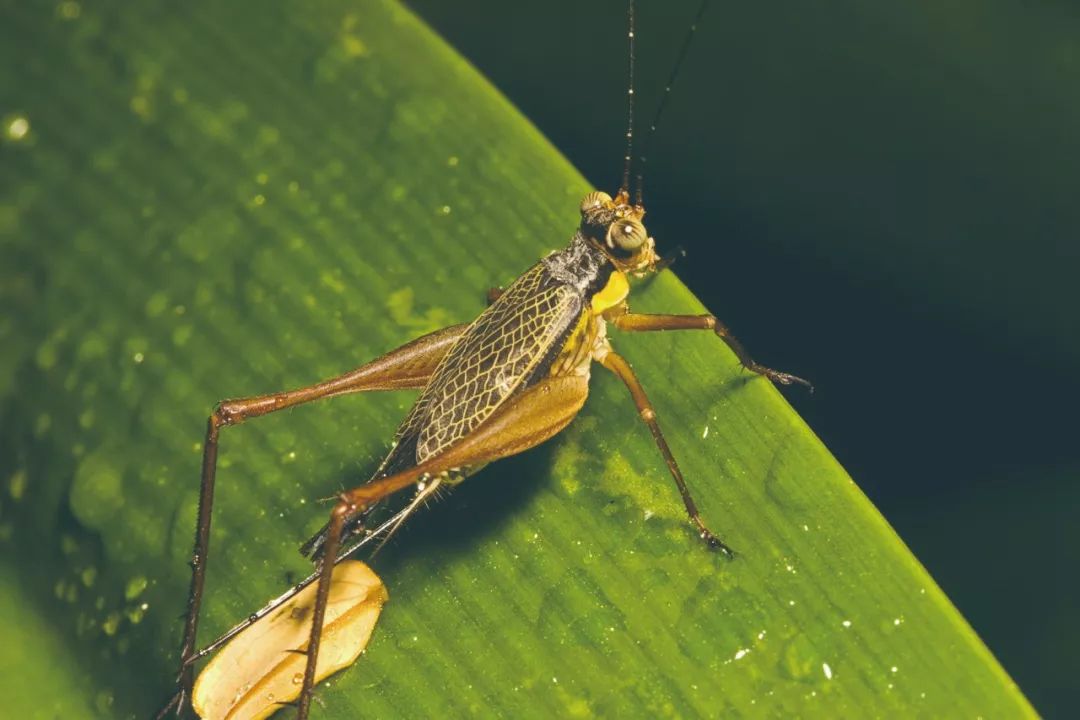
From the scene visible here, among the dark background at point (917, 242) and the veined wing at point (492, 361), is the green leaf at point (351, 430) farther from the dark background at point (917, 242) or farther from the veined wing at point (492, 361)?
the dark background at point (917, 242)

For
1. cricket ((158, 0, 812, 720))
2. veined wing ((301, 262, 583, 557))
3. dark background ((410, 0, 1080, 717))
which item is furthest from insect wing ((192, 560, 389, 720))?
dark background ((410, 0, 1080, 717))

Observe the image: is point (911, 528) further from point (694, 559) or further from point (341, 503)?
point (341, 503)

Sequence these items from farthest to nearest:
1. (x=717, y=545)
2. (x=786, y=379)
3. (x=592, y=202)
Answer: (x=786, y=379) < (x=592, y=202) < (x=717, y=545)

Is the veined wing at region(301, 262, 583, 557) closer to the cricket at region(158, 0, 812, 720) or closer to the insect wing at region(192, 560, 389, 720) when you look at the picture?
the cricket at region(158, 0, 812, 720)

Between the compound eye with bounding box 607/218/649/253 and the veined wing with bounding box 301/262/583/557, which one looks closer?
the veined wing with bounding box 301/262/583/557

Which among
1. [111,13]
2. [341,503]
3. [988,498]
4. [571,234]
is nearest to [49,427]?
[341,503]

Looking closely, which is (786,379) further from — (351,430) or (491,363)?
(351,430)

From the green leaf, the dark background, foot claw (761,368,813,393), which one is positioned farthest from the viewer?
→ foot claw (761,368,813,393)

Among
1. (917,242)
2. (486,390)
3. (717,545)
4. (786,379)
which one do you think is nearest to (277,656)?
(486,390)

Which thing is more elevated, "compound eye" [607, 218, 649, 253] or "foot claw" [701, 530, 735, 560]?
"compound eye" [607, 218, 649, 253]
